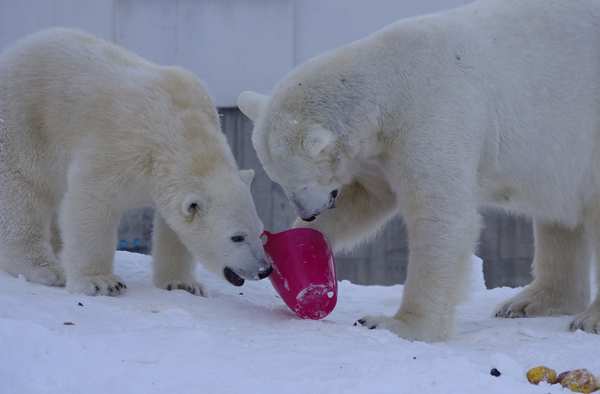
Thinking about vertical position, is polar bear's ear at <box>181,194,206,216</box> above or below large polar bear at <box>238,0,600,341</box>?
below

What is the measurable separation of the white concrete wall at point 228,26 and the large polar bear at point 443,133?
5.07 metres

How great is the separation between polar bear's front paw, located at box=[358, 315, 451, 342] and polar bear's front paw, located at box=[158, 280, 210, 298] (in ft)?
4.05

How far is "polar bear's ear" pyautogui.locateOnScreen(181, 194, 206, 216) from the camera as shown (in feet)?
11.5

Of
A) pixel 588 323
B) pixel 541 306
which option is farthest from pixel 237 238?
pixel 541 306

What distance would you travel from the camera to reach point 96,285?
3.62 metres

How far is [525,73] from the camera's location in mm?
3469

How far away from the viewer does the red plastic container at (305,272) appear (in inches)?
131

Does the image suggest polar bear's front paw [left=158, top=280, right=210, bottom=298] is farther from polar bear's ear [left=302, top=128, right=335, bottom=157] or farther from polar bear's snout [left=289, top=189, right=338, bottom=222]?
polar bear's ear [left=302, top=128, right=335, bottom=157]

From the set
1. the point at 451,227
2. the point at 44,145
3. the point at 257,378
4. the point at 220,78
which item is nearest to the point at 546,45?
the point at 451,227

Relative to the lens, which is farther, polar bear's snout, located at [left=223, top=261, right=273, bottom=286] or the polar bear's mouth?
the polar bear's mouth

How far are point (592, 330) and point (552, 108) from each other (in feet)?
3.96

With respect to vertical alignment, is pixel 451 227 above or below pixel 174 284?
above

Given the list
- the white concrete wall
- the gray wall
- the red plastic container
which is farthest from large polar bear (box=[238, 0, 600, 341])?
the gray wall

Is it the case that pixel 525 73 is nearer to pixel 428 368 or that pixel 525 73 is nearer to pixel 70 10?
pixel 428 368
